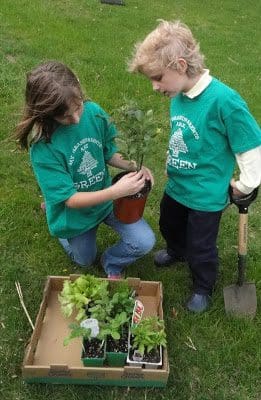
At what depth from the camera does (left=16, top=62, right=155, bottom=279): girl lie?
2.55m

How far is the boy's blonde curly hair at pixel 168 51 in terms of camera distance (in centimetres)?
247

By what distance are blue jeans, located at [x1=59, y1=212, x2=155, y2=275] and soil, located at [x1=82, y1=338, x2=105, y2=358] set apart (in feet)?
2.31

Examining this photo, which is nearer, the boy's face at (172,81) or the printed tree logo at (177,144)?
the boy's face at (172,81)

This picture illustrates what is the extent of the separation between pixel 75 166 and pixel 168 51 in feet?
2.77

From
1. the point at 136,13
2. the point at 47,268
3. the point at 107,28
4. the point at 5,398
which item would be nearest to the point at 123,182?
the point at 47,268

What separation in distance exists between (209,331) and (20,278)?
1.26 meters

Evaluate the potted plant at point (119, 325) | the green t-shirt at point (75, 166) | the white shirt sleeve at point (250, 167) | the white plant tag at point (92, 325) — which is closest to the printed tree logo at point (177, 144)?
the white shirt sleeve at point (250, 167)

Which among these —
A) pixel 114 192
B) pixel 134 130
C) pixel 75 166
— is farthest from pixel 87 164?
pixel 134 130

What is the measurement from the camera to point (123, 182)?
2699 millimetres

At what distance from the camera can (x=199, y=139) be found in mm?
2672

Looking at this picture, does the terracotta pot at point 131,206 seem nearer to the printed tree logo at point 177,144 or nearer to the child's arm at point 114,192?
the child's arm at point 114,192

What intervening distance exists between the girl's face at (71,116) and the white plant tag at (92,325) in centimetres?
103

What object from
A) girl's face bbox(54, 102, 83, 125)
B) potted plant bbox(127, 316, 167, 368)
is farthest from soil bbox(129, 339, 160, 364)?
girl's face bbox(54, 102, 83, 125)

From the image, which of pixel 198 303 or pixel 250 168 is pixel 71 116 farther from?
pixel 198 303
